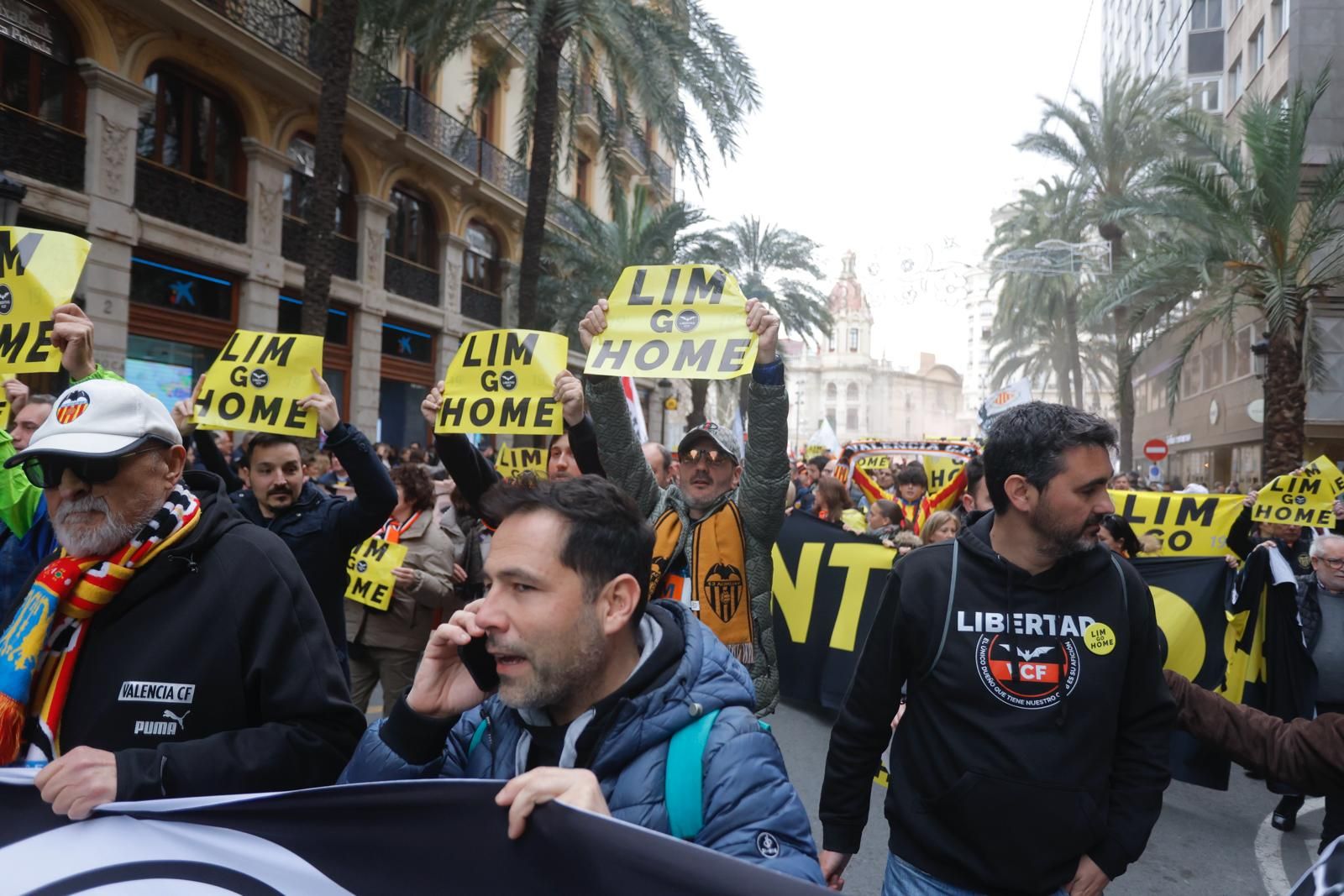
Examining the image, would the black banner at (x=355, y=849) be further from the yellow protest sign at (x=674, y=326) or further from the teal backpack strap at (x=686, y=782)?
the yellow protest sign at (x=674, y=326)

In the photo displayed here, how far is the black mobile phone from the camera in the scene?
1.95m

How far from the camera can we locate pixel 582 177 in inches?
1247

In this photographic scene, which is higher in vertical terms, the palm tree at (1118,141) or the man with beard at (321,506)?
the palm tree at (1118,141)

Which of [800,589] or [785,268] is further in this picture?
[785,268]

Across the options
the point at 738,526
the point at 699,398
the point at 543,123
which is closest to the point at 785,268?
the point at 699,398

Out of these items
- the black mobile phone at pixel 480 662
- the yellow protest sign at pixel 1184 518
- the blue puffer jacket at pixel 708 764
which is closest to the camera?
the blue puffer jacket at pixel 708 764

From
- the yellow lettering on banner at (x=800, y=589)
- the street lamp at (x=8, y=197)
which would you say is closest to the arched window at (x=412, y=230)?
the street lamp at (x=8, y=197)

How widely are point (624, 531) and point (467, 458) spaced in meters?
2.75

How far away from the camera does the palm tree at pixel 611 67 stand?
14.6m

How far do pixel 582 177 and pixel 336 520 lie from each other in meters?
29.3

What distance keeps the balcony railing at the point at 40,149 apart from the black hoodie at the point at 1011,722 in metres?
14.1

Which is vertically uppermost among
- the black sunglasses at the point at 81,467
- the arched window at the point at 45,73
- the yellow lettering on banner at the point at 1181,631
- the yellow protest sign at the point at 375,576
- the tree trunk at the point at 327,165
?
the arched window at the point at 45,73

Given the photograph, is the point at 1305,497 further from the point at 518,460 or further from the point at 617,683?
the point at 617,683

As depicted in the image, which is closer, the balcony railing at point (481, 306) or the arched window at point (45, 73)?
the arched window at point (45, 73)
